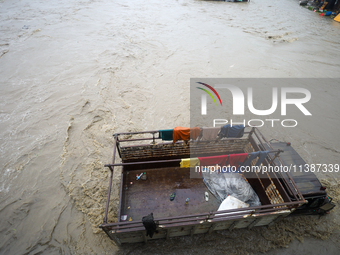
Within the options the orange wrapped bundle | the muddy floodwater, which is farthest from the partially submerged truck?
the muddy floodwater

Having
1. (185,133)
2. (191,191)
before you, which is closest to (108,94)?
(185,133)

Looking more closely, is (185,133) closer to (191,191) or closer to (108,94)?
(191,191)

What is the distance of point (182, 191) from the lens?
605 centimetres

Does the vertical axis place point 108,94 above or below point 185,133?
below

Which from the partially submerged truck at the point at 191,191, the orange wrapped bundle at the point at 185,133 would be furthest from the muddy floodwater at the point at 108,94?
the orange wrapped bundle at the point at 185,133

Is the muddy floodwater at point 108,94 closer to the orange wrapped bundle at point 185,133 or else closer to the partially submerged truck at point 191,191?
the partially submerged truck at point 191,191

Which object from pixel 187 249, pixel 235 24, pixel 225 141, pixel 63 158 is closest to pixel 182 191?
pixel 187 249

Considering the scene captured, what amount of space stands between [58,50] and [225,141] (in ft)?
49.9

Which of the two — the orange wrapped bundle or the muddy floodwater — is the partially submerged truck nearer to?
the orange wrapped bundle

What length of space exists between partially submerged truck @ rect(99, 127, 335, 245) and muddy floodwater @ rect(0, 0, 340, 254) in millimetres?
912

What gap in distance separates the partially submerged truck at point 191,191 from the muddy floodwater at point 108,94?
912mm

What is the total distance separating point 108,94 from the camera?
11.3 m

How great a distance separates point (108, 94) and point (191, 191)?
8.27 meters

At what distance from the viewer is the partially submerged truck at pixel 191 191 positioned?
15.2ft
